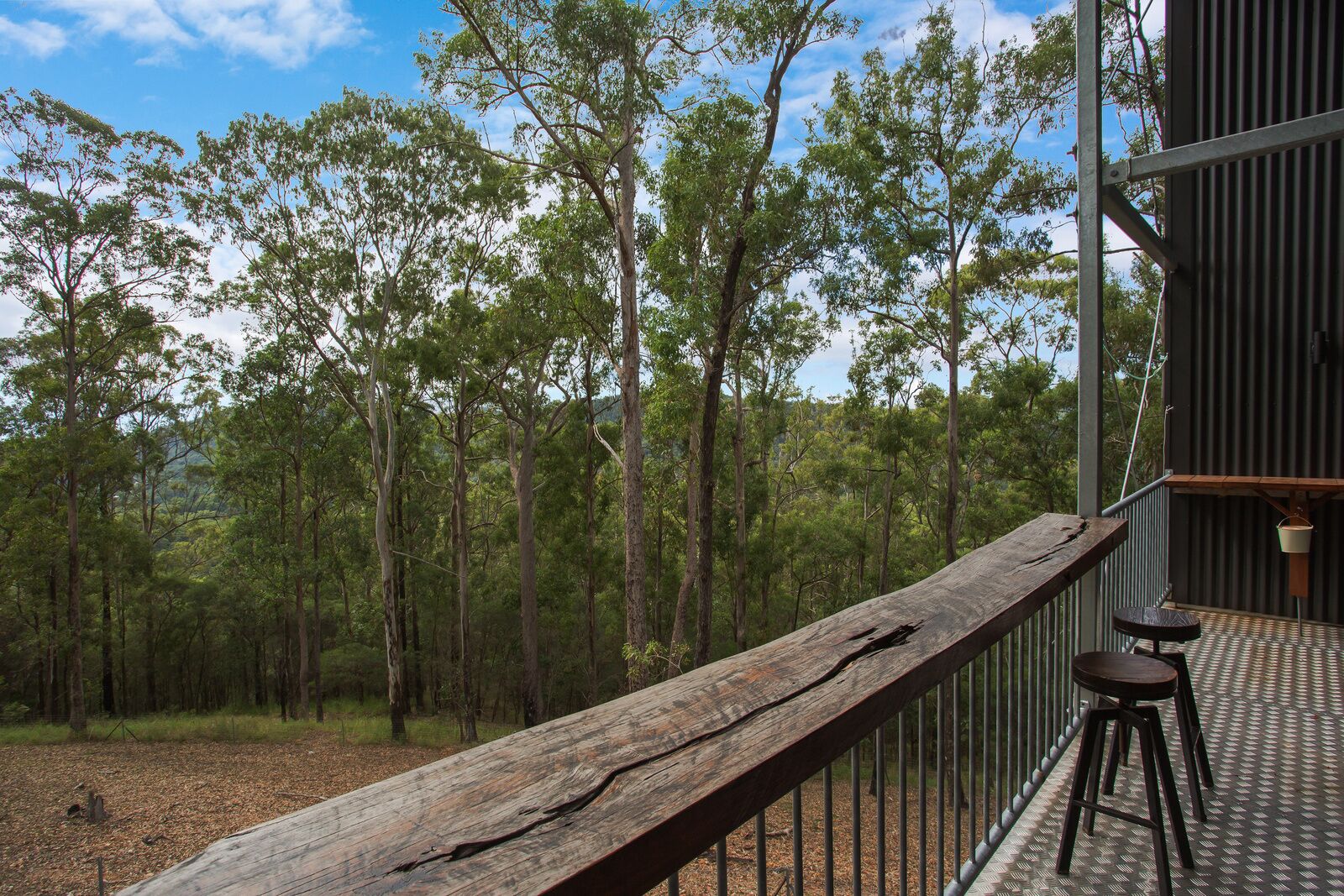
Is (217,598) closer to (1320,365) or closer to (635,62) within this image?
(635,62)

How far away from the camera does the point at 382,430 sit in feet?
58.0

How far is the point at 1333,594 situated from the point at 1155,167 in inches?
131

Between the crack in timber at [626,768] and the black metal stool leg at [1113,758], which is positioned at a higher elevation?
the crack in timber at [626,768]

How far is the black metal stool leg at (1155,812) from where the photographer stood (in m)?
Answer: 1.68

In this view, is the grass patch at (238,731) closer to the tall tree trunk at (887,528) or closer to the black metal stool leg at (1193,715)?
the tall tree trunk at (887,528)

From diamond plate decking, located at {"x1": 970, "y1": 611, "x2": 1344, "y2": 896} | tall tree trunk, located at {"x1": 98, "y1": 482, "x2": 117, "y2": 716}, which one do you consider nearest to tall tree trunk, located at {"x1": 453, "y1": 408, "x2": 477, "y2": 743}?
tall tree trunk, located at {"x1": 98, "y1": 482, "x2": 117, "y2": 716}

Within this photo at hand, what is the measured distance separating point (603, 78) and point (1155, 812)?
11.0m

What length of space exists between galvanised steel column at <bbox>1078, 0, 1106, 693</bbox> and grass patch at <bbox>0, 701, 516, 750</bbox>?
12.3 meters

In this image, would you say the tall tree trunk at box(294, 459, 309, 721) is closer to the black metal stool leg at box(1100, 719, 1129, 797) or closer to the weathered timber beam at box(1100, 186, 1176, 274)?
the weathered timber beam at box(1100, 186, 1176, 274)

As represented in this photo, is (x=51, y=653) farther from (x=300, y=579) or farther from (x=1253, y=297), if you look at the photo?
(x=1253, y=297)

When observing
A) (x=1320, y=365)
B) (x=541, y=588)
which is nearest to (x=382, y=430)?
(x=541, y=588)

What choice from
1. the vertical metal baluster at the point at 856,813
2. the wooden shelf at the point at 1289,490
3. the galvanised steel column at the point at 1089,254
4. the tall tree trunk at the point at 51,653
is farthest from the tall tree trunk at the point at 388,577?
the vertical metal baluster at the point at 856,813

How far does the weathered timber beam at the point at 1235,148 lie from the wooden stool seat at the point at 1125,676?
1826mm

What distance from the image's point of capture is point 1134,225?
11.9 ft
